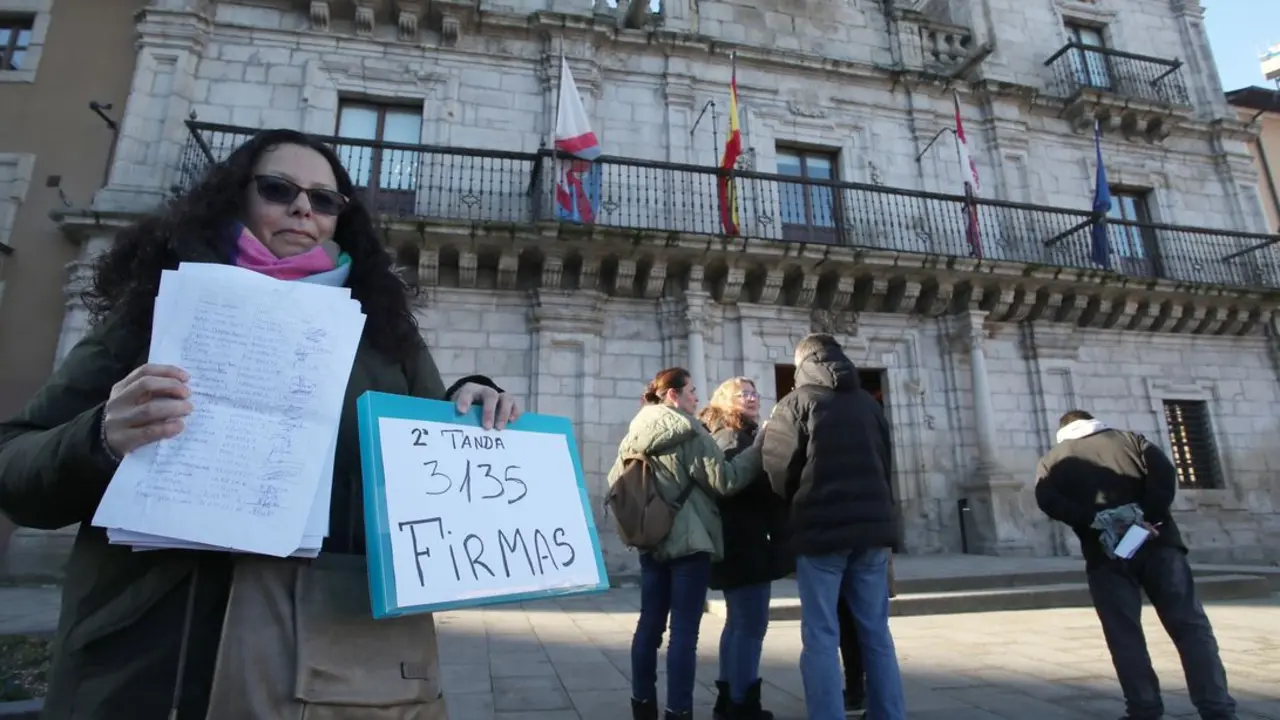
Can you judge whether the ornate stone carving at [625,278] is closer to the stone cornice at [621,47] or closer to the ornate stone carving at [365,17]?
the stone cornice at [621,47]

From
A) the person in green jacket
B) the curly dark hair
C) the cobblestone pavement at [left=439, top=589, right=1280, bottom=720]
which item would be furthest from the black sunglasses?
the cobblestone pavement at [left=439, top=589, right=1280, bottom=720]

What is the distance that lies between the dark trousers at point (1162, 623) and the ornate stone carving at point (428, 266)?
26.9 feet

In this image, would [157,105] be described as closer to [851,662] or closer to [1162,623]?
[851,662]

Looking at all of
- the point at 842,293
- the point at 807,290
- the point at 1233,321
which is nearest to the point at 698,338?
the point at 807,290

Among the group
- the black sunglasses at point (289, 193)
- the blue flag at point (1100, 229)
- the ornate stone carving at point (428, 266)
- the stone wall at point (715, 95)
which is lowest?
the black sunglasses at point (289, 193)

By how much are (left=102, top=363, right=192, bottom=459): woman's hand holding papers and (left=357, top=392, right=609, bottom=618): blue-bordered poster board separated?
292mm

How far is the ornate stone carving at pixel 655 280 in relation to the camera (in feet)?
31.5

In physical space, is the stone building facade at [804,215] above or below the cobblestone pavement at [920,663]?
above

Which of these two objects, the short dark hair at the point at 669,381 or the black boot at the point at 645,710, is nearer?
the black boot at the point at 645,710

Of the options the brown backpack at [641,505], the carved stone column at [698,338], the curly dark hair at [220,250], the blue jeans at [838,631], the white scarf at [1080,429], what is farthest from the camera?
the carved stone column at [698,338]

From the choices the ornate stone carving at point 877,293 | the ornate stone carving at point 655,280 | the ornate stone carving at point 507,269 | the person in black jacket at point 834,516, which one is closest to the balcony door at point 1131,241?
the ornate stone carving at point 877,293

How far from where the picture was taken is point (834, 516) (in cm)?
291

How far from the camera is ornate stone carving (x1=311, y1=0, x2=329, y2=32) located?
10125 mm

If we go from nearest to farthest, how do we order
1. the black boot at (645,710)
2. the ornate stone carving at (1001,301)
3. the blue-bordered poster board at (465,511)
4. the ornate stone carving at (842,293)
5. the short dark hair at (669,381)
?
the blue-bordered poster board at (465,511) < the black boot at (645,710) < the short dark hair at (669,381) < the ornate stone carving at (842,293) < the ornate stone carving at (1001,301)
